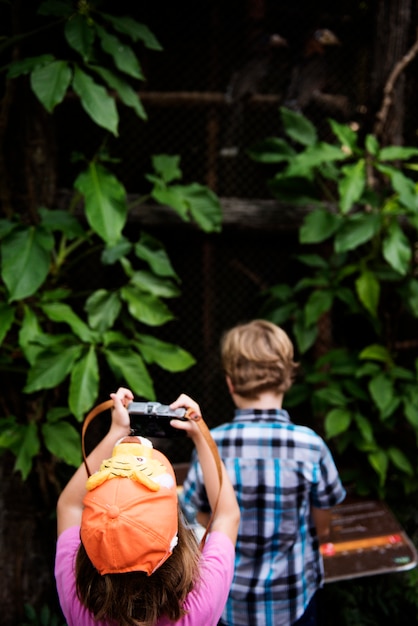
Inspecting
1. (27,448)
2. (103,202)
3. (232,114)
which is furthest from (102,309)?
(232,114)

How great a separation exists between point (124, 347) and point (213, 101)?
1.53m

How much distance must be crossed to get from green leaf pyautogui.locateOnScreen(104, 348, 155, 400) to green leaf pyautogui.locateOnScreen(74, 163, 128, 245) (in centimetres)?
41

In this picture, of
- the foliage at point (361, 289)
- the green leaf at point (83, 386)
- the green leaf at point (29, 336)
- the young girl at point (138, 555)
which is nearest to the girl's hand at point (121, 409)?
the young girl at point (138, 555)

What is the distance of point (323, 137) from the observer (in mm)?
3105

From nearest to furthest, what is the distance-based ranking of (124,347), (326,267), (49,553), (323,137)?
(124,347)
(49,553)
(326,267)
(323,137)

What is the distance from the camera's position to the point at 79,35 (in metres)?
1.83

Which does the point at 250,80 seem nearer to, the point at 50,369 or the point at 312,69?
the point at 312,69

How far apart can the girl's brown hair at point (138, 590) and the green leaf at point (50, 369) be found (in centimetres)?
91

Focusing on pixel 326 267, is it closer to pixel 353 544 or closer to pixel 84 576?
pixel 353 544

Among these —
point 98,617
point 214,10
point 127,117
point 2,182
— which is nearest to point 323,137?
point 214,10

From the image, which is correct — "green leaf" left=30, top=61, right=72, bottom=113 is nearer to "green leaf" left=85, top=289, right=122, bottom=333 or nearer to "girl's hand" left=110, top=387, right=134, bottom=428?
"green leaf" left=85, top=289, right=122, bottom=333

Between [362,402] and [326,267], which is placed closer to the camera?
[326,267]

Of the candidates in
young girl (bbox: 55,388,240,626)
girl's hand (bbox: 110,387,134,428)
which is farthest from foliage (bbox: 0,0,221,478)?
young girl (bbox: 55,388,240,626)

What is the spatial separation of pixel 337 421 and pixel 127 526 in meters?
1.57
